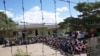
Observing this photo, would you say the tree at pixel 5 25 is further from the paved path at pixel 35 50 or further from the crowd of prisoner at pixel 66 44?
the paved path at pixel 35 50

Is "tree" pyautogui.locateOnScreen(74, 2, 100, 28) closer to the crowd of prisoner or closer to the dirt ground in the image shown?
the crowd of prisoner

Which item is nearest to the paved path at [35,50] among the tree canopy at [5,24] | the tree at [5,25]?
the tree at [5,25]

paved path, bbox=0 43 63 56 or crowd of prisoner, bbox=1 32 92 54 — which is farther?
paved path, bbox=0 43 63 56

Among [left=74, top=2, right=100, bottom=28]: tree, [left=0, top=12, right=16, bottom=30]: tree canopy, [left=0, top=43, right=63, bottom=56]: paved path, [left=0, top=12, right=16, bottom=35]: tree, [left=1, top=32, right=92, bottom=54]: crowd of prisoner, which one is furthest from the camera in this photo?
[left=0, top=12, right=16, bottom=30]: tree canopy

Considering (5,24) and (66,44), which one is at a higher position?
(5,24)

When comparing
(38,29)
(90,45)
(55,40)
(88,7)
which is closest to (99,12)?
(88,7)

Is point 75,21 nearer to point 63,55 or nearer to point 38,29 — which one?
point 63,55

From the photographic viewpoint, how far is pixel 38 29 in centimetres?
1666

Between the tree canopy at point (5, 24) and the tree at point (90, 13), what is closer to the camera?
the tree at point (90, 13)

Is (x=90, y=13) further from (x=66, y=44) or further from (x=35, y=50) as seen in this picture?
(x=35, y=50)

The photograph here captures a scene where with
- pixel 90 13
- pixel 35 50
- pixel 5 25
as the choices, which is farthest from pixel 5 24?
pixel 90 13

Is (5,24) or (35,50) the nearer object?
(35,50)

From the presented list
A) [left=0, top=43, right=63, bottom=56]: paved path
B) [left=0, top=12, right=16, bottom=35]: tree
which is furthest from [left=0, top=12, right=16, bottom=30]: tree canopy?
[left=0, top=43, right=63, bottom=56]: paved path

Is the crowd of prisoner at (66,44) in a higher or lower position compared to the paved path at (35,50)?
higher
